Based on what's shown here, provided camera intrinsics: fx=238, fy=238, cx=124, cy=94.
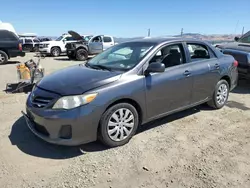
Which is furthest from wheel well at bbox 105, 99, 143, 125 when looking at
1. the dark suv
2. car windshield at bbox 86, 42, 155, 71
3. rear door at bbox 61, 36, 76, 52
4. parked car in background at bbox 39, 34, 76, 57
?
rear door at bbox 61, 36, 76, 52

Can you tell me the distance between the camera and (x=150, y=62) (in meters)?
3.80

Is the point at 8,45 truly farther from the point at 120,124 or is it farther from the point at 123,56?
the point at 120,124

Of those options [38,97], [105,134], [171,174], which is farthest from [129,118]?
[38,97]

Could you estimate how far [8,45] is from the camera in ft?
44.1

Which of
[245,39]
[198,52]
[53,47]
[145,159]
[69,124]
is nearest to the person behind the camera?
[69,124]

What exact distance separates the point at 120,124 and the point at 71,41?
1697 centimetres

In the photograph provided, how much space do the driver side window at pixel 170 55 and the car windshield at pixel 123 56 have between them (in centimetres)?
21

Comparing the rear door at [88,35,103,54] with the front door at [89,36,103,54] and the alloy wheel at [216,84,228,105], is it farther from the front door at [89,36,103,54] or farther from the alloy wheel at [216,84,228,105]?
the alloy wheel at [216,84,228,105]

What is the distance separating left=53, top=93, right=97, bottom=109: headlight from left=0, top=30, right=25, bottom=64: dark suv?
12067mm

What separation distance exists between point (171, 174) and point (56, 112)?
65.0 inches

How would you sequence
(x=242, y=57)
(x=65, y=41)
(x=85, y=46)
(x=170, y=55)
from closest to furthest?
1. (x=170, y=55)
2. (x=242, y=57)
3. (x=85, y=46)
4. (x=65, y=41)

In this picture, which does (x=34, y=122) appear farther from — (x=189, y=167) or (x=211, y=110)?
(x=211, y=110)

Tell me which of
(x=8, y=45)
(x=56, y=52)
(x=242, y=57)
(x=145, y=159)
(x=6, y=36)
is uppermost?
(x=6, y=36)

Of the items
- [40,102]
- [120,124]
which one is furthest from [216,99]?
[40,102]
